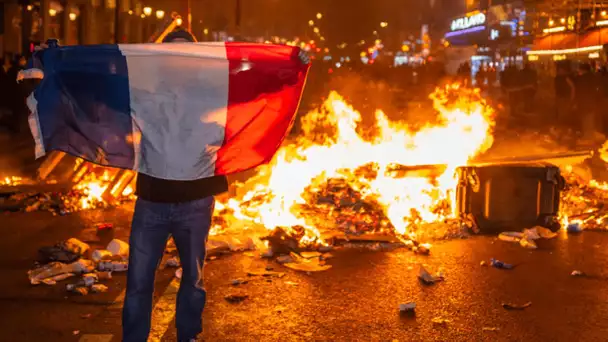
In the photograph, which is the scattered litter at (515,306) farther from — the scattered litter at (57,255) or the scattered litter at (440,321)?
the scattered litter at (57,255)

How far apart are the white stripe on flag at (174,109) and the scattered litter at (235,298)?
5.87 feet

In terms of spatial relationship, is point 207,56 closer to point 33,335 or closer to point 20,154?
point 33,335

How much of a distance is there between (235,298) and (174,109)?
2187 millimetres

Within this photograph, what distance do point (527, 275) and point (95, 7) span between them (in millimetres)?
27790

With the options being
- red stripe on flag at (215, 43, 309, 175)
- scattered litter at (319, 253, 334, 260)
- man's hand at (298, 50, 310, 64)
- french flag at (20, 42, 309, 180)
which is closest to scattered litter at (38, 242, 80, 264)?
scattered litter at (319, 253, 334, 260)

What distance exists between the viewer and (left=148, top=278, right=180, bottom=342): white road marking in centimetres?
545

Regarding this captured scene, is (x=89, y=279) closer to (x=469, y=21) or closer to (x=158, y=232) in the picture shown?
(x=158, y=232)

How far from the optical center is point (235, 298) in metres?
6.36

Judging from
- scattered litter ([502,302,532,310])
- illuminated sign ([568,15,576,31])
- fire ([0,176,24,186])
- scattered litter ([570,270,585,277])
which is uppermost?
illuminated sign ([568,15,576,31])

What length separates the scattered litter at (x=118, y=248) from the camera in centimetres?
799

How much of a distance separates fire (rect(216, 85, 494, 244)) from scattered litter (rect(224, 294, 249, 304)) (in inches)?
82.8

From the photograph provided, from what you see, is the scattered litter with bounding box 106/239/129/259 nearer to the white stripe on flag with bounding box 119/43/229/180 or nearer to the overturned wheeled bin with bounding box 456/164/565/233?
the white stripe on flag with bounding box 119/43/229/180

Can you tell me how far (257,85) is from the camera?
5277 millimetres

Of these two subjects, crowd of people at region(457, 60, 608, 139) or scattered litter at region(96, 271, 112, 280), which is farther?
crowd of people at region(457, 60, 608, 139)
